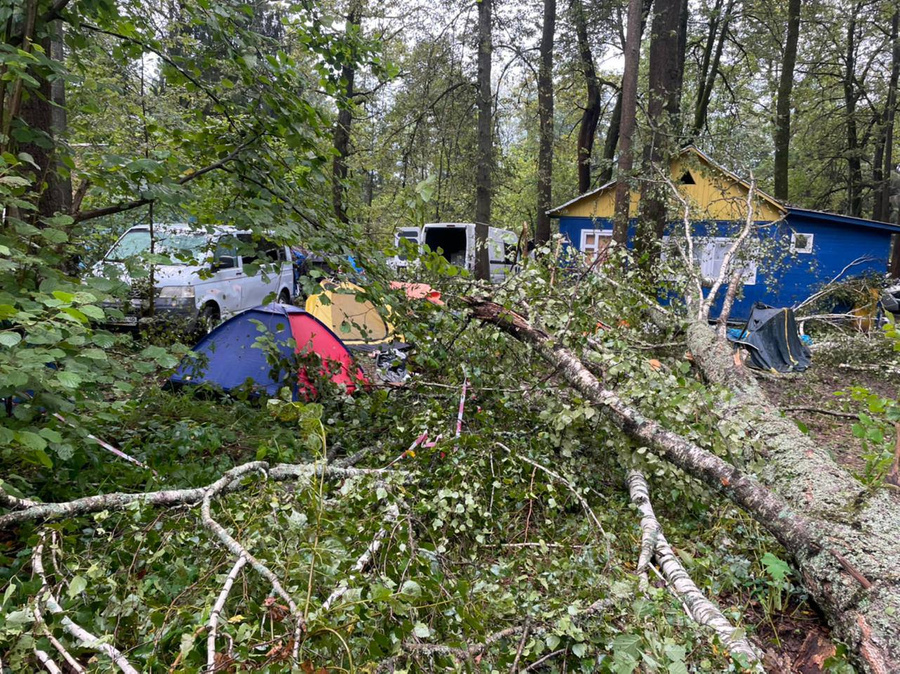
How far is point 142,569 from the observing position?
2492 mm

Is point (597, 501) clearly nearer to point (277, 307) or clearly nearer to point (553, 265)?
point (553, 265)

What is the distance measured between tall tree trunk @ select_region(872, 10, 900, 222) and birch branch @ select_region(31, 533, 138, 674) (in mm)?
24584

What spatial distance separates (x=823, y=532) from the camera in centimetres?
254

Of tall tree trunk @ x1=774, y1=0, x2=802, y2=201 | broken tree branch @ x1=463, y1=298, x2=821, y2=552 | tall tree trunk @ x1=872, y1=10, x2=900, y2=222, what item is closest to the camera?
broken tree branch @ x1=463, y1=298, x2=821, y2=552

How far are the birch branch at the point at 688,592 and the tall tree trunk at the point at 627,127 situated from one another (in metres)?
7.57

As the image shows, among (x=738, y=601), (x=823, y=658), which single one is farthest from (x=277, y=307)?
(x=823, y=658)

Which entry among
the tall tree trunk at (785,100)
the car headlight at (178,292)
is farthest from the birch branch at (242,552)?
the tall tree trunk at (785,100)

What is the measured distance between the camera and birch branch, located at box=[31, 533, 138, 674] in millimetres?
1560

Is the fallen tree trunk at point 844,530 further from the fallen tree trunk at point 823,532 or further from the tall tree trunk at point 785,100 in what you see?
the tall tree trunk at point 785,100

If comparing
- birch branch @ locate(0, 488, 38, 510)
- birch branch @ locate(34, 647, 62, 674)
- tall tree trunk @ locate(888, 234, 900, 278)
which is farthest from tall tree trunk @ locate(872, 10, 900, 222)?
birch branch @ locate(34, 647, 62, 674)

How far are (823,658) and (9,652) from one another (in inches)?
125

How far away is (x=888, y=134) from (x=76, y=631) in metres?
25.8

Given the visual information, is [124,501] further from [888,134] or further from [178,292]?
[888,134]

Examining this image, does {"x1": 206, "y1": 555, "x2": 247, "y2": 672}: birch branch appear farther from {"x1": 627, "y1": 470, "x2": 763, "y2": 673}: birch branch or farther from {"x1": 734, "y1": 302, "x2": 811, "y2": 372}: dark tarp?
{"x1": 734, "y1": 302, "x2": 811, "y2": 372}: dark tarp
